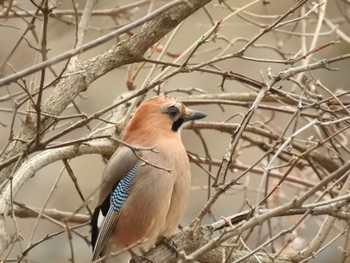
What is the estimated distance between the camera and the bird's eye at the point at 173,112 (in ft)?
13.1

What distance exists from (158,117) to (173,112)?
8 centimetres

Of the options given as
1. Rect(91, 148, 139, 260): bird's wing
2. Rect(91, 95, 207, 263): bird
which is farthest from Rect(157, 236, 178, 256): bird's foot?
Rect(91, 148, 139, 260): bird's wing

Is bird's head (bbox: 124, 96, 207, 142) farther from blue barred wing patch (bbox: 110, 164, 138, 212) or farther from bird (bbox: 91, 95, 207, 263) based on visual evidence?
blue barred wing patch (bbox: 110, 164, 138, 212)

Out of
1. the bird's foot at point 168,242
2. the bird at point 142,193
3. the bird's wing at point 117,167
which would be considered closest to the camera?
the bird's foot at point 168,242

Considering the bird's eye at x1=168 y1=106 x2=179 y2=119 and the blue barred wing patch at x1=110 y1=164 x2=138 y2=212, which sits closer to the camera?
the blue barred wing patch at x1=110 y1=164 x2=138 y2=212

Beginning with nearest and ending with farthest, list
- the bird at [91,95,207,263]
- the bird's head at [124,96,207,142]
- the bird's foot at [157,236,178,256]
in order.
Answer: the bird's foot at [157,236,178,256]
the bird at [91,95,207,263]
the bird's head at [124,96,207,142]

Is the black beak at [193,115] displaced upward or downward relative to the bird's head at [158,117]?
downward

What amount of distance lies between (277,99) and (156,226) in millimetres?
907

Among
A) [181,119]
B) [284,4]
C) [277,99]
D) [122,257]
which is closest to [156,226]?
[122,257]

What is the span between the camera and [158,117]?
4031mm

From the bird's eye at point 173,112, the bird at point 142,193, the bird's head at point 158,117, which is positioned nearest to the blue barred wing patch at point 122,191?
the bird at point 142,193

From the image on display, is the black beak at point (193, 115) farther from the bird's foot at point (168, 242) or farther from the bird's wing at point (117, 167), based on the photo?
the bird's foot at point (168, 242)

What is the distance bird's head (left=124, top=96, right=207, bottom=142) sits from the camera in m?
3.99

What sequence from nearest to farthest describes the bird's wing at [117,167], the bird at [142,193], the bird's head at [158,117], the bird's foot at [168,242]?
the bird's foot at [168,242], the bird at [142,193], the bird's wing at [117,167], the bird's head at [158,117]
